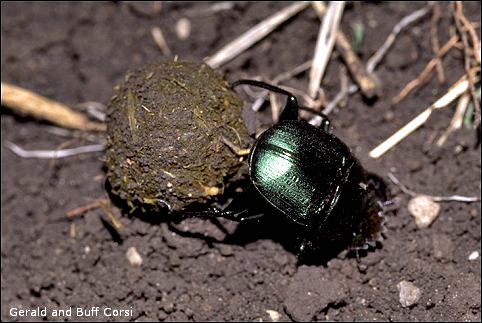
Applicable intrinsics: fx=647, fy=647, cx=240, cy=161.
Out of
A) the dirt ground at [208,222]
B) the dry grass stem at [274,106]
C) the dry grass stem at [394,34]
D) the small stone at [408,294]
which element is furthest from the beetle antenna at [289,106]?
the small stone at [408,294]

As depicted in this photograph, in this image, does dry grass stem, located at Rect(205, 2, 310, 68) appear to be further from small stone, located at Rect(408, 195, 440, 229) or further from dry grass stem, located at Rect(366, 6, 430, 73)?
small stone, located at Rect(408, 195, 440, 229)

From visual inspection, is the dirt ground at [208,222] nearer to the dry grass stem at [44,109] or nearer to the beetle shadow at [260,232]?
the beetle shadow at [260,232]

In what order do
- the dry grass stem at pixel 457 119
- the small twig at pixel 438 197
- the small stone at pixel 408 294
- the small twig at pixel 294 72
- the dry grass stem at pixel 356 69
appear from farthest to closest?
1. the small twig at pixel 294 72
2. the dry grass stem at pixel 356 69
3. the dry grass stem at pixel 457 119
4. the small twig at pixel 438 197
5. the small stone at pixel 408 294

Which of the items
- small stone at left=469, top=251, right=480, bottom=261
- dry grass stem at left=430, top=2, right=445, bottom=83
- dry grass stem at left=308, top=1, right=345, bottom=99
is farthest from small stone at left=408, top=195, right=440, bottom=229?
dry grass stem at left=308, top=1, right=345, bottom=99

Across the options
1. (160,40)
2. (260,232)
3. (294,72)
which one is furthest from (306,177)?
(160,40)

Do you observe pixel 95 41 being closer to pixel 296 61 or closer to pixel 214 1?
pixel 214 1
